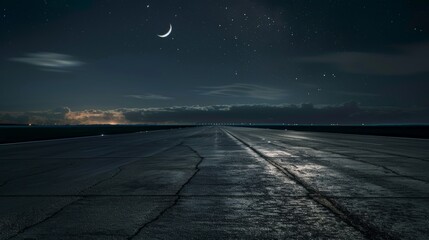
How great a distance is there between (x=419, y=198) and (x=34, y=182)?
8372mm

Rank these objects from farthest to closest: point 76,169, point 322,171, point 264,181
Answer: point 76,169 < point 322,171 < point 264,181

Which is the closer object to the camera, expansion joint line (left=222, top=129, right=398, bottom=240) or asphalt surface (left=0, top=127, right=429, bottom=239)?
expansion joint line (left=222, top=129, right=398, bottom=240)

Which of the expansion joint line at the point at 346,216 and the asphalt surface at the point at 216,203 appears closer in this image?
the expansion joint line at the point at 346,216

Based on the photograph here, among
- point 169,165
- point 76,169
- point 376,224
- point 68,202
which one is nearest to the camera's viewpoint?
point 376,224

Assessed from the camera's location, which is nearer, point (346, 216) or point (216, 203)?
point (346, 216)

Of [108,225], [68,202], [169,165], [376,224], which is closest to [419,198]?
[376,224]

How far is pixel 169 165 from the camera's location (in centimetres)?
1309

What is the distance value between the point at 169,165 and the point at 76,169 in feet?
9.46

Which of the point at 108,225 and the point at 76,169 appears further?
the point at 76,169

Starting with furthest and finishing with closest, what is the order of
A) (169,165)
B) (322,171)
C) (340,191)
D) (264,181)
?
1. (169,165)
2. (322,171)
3. (264,181)
4. (340,191)

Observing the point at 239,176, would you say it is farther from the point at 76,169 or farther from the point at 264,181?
the point at 76,169

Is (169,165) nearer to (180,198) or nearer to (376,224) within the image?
(180,198)

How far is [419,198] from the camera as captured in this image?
7242 mm

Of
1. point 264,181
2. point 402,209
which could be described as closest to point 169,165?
point 264,181
